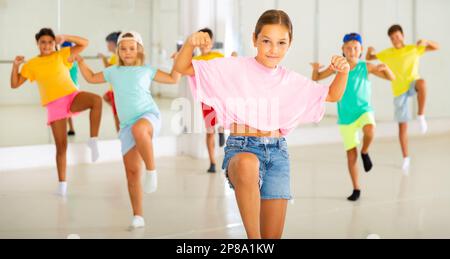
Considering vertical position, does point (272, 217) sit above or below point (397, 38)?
below

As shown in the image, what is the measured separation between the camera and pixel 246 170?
2.98 meters

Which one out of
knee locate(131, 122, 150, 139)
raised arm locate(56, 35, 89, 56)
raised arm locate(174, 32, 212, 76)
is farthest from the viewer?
raised arm locate(56, 35, 89, 56)

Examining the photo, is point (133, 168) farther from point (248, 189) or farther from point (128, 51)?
point (248, 189)

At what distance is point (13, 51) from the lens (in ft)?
24.5

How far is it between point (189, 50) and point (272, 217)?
0.87 meters

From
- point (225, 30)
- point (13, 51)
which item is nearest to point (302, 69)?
point (225, 30)

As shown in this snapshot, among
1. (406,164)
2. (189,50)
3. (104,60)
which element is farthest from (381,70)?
(104,60)

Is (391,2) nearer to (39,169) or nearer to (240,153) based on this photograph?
(39,169)

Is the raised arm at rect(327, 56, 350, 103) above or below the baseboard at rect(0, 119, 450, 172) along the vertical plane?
above

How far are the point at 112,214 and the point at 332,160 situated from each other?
3573 mm

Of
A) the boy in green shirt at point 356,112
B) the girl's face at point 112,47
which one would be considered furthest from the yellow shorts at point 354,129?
the girl's face at point 112,47

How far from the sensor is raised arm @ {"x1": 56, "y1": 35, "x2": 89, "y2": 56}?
18.2 ft

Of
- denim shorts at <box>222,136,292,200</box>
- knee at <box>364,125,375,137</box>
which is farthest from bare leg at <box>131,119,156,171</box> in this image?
knee at <box>364,125,375,137</box>

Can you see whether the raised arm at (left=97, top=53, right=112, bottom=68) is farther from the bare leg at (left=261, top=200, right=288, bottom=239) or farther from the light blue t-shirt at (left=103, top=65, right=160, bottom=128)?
the bare leg at (left=261, top=200, right=288, bottom=239)
